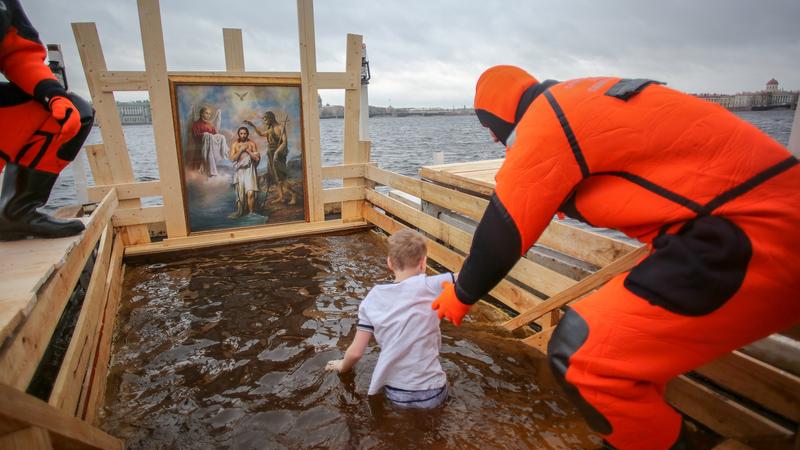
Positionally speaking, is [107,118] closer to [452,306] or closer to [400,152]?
[452,306]

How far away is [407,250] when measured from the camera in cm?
252

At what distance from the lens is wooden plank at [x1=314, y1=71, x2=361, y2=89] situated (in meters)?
6.52

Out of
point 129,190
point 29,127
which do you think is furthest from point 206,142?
point 29,127

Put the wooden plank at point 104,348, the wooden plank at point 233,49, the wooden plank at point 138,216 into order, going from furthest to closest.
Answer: the wooden plank at point 138,216 → the wooden plank at point 233,49 → the wooden plank at point 104,348

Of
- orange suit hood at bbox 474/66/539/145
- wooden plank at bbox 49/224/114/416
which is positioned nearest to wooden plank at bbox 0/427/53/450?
wooden plank at bbox 49/224/114/416

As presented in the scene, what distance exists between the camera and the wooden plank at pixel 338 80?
6520mm

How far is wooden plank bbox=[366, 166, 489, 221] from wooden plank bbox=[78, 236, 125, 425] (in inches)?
135

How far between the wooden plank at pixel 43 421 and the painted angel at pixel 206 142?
4655mm

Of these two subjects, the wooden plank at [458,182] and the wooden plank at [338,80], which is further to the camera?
the wooden plank at [338,80]

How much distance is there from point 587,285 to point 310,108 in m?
4.89

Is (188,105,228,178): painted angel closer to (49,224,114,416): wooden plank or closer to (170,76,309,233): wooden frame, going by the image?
(170,76,309,233): wooden frame

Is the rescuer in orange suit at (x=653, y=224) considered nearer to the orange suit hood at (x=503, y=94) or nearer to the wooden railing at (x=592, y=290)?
the orange suit hood at (x=503, y=94)

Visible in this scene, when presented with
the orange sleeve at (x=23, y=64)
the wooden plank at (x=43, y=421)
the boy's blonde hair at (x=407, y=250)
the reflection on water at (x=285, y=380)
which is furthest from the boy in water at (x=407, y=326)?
the orange sleeve at (x=23, y=64)

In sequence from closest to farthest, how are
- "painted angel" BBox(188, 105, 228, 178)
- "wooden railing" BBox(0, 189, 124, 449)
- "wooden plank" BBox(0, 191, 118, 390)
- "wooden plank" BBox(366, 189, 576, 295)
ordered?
1. "wooden railing" BBox(0, 189, 124, 449)
2. "wooden plank" BBox(0, 191, 118, 390)
3. "wooden plank" BBox(366, 189, 576, 295)
4. "painted angel" BBox(188, 105, 228, 178)
